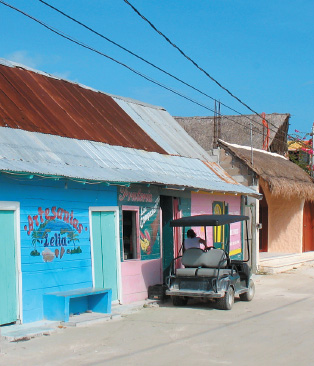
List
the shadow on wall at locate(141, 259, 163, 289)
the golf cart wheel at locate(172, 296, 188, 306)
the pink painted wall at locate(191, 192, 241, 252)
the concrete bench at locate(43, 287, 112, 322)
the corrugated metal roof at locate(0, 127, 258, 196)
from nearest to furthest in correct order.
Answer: the concrete bench at locate(43, 287, 112, 322) → the corrugated metal roof at locate(0, 127, 258, 196) → the golf cart wheel at locate(172, 296, 188, 306) → the shadow on wall at locate(141, 259, 163, 289) → the pink painted wall at locate(191, 192, 241, 252)

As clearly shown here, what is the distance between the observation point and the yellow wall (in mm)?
24234

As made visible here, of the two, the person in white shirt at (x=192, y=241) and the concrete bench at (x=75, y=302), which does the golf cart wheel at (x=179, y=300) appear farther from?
the concrete bench at (x=75, y=302)

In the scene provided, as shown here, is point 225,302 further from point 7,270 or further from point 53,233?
point 7,270

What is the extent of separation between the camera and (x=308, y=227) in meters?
26.7

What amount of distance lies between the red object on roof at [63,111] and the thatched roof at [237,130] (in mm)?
11264

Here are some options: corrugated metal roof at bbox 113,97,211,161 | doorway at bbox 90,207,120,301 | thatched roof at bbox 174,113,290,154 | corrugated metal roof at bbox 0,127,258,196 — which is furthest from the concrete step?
doorway at bbox 90,207,120,301

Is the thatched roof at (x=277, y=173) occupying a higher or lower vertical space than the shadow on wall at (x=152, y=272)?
higher

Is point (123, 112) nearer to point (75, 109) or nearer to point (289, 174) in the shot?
point (75, 109)

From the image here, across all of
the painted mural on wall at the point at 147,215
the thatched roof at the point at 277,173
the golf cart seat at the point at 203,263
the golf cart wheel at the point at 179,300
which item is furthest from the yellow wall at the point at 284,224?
the golf cart wheel at the point at 179,300

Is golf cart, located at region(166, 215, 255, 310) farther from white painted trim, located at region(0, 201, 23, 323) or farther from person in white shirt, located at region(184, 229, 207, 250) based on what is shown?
white painted trim, located at region(0, 201, 23, 323)

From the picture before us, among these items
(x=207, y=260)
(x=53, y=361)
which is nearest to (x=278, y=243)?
(x=207, y=260)

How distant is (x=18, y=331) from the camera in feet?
31.7

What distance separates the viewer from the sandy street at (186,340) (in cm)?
794

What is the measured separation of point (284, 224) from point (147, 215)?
12165mm
